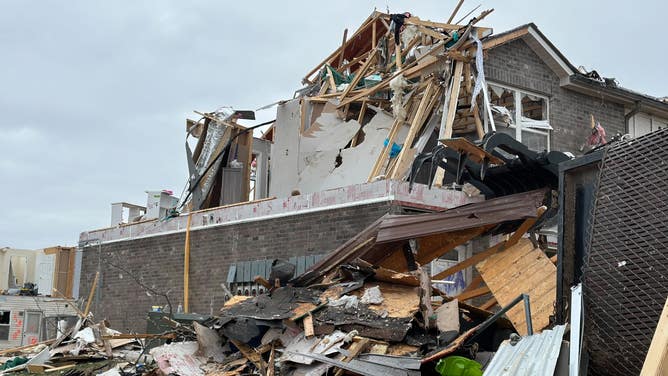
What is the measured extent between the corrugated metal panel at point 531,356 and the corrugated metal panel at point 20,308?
64.3 feet

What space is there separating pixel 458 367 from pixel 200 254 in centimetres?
1061

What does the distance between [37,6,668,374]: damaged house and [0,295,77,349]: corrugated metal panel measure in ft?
10.7

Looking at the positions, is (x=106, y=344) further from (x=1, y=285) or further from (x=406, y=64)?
(x=1, y=285)

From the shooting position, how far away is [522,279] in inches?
351

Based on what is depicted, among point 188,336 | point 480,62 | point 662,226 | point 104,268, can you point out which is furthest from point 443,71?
point 104,268

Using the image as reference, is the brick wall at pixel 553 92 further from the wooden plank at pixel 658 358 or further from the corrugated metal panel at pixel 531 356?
the wooden plank at pixel 658 358

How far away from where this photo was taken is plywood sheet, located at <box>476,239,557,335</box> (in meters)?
8.30

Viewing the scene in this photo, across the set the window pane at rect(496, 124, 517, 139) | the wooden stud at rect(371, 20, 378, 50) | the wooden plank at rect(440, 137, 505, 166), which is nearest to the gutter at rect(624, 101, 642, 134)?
the window pane at rect(496, 124, 517, 139)

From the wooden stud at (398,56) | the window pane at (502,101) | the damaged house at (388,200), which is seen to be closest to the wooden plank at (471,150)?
the damaged house at (388,200)

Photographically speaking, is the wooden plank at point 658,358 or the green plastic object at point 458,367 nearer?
the wooden plank at point 658,358

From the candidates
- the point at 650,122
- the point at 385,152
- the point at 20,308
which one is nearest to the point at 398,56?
the point at 385,152

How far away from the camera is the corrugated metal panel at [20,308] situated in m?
23.4

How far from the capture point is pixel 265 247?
50.0 feet

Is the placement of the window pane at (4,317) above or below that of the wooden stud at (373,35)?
below
